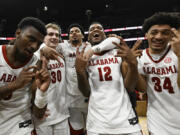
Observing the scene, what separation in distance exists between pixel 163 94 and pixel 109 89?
1.78 ft

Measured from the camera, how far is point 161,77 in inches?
63.8

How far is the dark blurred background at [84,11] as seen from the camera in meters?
8.17

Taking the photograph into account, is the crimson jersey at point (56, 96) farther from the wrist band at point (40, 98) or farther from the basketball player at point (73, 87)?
the wrist band at point (40, 98)

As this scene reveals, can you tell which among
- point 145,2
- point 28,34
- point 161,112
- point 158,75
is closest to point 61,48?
point 28,34

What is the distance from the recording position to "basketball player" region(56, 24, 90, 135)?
2.33 metres

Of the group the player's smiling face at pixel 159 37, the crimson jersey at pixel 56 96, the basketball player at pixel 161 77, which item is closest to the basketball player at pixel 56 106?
the crimson jersey at pixel 56 96

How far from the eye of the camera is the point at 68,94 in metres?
2.37

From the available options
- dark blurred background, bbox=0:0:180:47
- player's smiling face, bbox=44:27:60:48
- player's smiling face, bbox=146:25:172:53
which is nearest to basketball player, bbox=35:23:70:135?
player's smiling face, bbox=44:27:60:48

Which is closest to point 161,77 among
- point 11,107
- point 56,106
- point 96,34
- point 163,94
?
point 163,94

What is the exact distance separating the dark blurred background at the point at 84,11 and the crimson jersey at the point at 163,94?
6.91 m

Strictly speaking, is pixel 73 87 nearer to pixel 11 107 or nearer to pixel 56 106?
pixel 56 106

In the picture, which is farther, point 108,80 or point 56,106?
point 56,106

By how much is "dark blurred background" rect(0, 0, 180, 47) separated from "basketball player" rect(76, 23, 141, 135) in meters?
6.77

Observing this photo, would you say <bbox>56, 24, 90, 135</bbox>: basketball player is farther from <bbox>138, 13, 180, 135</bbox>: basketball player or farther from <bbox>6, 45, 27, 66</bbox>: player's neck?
<bbox>138, 13, 180, 135</bbox>: basketball player
